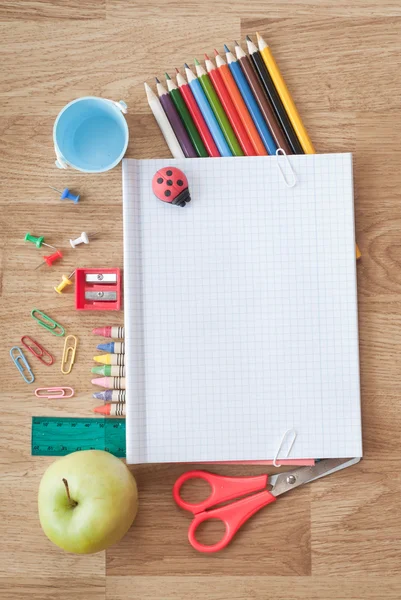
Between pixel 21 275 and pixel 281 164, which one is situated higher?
pixel 281 164

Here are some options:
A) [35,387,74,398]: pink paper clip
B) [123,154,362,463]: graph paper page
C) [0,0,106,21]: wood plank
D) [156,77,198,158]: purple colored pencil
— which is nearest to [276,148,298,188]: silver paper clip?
[123,154,362,463]: graph paper page

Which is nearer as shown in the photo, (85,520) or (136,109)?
(85,520)

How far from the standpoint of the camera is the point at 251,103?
92 cm

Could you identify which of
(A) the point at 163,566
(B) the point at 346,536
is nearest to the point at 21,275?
(A) the point at 163,566

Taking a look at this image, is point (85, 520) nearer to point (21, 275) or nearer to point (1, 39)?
point (21, 275)

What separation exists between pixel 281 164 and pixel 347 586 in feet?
2.01

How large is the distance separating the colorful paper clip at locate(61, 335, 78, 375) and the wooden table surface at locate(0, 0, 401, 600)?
0.01m

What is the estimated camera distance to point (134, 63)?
93 cm

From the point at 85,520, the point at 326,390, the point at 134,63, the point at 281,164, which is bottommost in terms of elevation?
the point at 85,520

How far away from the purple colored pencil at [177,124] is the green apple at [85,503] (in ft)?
1.47

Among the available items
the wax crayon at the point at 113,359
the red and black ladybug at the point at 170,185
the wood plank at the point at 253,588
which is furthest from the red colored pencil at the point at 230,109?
the wood plank at the point at 253,588

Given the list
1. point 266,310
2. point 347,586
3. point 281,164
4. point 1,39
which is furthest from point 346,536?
point 1,39

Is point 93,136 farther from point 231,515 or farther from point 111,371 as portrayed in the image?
point 231,515

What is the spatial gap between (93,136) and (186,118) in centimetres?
14
